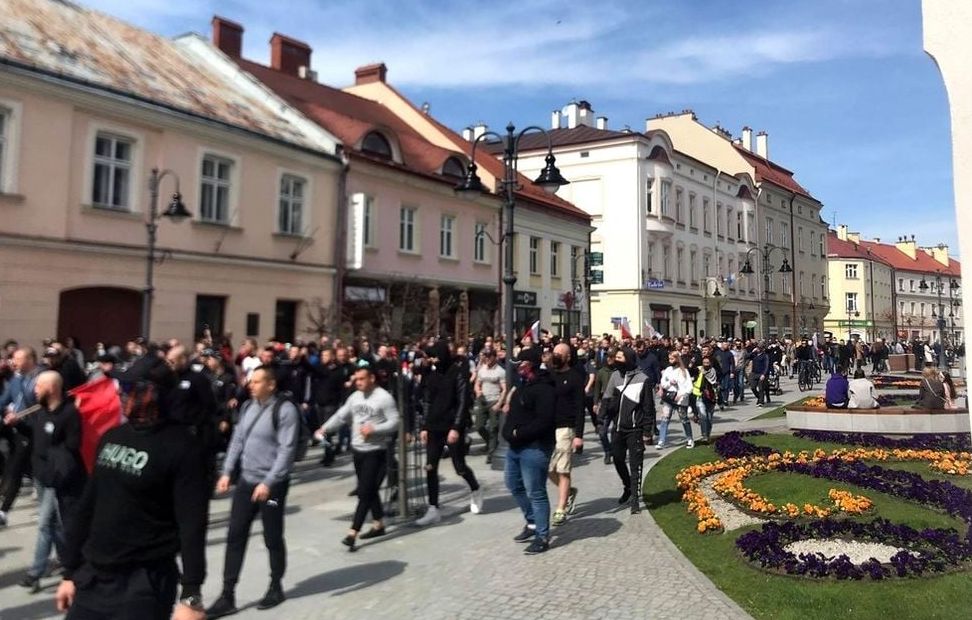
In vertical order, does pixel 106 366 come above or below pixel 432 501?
above

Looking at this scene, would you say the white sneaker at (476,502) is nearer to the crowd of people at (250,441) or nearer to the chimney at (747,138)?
the crowd of people at (250,441)

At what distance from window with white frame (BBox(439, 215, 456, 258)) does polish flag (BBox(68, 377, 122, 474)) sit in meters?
22.1

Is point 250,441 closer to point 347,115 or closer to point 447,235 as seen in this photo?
point 447,235

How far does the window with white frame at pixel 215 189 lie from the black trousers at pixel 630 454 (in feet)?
48.3

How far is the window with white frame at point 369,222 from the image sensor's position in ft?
81.3

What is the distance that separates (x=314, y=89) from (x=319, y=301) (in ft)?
36.6

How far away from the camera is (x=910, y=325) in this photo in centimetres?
9250

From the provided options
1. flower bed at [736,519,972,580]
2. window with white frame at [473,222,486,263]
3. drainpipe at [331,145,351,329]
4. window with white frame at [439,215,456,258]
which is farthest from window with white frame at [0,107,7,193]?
window with white frame at [473,222,486,263]

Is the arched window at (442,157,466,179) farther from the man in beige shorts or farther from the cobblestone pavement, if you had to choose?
the man in beige shorts

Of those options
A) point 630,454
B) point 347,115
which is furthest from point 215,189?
point 630,454

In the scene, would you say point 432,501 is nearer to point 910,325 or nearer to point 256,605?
point 256,605

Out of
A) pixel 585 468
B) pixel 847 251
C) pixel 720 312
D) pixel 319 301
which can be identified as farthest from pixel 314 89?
pixel 847 251

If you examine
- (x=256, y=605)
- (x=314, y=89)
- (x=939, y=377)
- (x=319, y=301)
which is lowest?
(x=256, y=605)

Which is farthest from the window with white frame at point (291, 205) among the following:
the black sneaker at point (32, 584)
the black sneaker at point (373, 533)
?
the black sneaker at point (32, 584)
